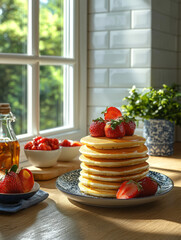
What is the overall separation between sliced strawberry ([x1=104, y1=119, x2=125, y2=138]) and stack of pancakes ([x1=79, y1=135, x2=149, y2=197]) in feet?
0.05

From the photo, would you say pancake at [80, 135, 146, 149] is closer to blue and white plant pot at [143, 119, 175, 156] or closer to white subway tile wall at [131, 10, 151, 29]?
blue and white plant pot at [143, 119, 175, 156]

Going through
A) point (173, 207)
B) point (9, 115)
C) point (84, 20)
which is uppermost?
point (84, 20)

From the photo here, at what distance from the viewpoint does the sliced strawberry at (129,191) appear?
120cm

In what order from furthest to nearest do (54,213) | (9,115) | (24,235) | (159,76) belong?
(159,76) → (9,115) → (54,213) → (24,235)

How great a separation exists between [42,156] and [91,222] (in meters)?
0.55

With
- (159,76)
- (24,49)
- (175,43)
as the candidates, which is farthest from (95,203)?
(175,43)

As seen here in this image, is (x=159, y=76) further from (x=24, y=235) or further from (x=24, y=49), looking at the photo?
(x=24, y=235)

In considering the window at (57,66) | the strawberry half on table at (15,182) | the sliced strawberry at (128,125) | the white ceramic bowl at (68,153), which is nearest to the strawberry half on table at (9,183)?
the strawberry half on table at (15,182)

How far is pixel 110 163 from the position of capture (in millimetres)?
1239

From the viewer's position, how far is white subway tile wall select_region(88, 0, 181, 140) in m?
2.24

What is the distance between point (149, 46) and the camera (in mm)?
2227

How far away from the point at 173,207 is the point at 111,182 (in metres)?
0.21

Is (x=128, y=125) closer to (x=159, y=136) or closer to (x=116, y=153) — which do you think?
(x=116, y=153)

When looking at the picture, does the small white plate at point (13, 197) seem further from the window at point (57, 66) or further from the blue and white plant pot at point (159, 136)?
the blue and white plant pot at point (159, 136)
